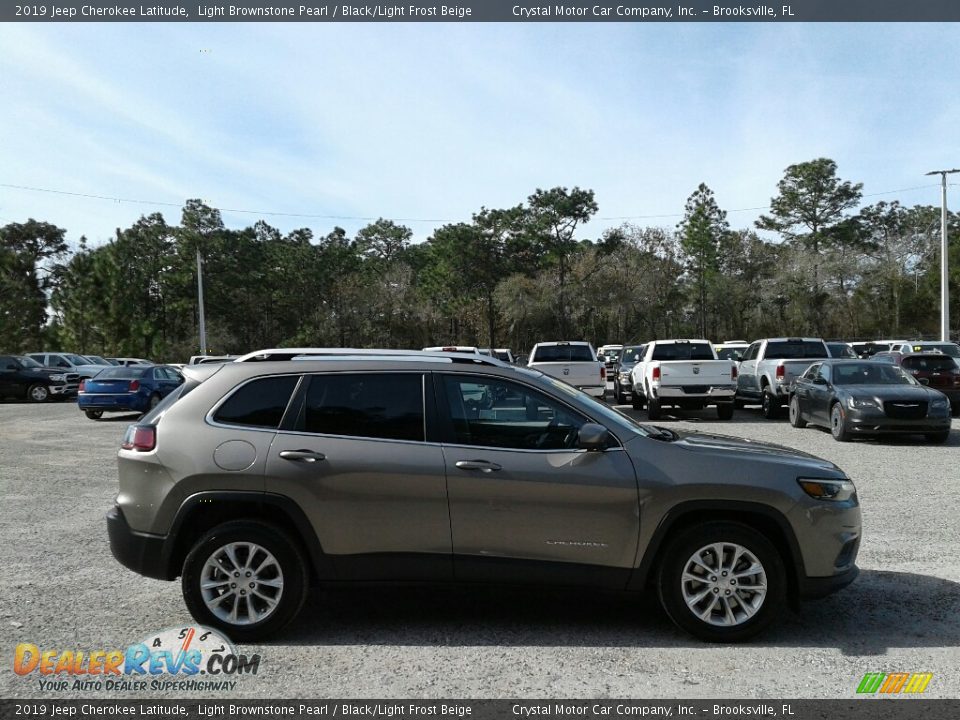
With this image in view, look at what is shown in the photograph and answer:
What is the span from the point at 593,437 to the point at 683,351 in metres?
14.5

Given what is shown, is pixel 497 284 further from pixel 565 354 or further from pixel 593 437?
pixel 593 437

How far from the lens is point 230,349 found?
63.0 m

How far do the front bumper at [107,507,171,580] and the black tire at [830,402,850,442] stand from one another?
1215 centimetres

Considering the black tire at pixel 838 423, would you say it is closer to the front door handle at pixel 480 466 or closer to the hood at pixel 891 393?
the hood at pixel 891 393

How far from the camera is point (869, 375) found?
1424 centimetres

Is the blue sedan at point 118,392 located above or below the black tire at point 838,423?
above

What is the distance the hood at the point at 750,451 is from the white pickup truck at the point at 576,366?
12501 millimetres

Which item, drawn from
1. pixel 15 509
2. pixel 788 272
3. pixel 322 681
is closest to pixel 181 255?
pixel 788 272

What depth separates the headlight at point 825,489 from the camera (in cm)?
445

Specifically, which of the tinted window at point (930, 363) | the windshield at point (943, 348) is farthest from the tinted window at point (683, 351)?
the windshield at point (943, 348)

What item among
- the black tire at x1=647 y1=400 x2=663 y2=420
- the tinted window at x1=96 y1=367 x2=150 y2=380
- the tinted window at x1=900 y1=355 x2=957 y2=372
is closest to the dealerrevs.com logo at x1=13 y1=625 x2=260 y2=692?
the black tire at x1=647 y1=400 x2=663 y2=420

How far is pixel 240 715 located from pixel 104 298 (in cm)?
6461

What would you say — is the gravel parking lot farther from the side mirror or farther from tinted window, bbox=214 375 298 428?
tinted window, bbox=214 375 298 428

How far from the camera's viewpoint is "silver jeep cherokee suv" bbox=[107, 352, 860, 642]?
172 inches
